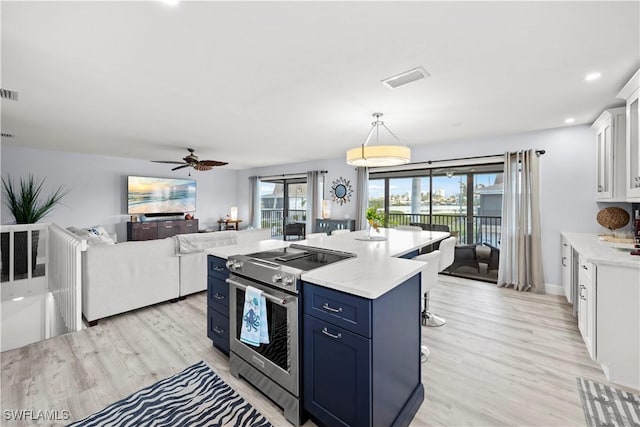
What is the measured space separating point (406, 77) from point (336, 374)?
2.24 meters

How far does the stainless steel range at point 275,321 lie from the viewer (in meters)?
1.61

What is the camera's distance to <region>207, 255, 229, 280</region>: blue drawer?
2225 mm

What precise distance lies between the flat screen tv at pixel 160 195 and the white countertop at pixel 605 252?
8.03m

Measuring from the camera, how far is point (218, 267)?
2.30m

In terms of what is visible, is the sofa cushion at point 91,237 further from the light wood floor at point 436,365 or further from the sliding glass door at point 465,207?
the sliding glass door at point 465,207

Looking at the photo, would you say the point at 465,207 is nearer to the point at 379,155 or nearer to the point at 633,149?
the point at 633,149

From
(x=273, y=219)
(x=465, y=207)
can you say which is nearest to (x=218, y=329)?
(x=465, y=207)

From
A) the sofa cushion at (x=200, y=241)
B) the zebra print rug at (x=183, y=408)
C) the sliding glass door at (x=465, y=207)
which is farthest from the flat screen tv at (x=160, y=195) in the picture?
the zebra print rug at (x=183, y=408)

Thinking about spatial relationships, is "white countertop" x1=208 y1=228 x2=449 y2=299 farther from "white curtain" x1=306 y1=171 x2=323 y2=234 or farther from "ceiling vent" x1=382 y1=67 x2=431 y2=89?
"white curtain" x1=306 y1=171 x2=323 y2=234

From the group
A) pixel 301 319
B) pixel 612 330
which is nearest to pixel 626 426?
pixel 612 330

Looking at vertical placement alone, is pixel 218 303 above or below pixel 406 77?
below

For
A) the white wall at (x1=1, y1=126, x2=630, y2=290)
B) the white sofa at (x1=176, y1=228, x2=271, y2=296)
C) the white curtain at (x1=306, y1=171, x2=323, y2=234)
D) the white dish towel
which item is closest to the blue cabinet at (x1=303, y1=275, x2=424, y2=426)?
the white dish towel

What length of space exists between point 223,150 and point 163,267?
297 centimetres

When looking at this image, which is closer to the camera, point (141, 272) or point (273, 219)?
point (141, 272)
